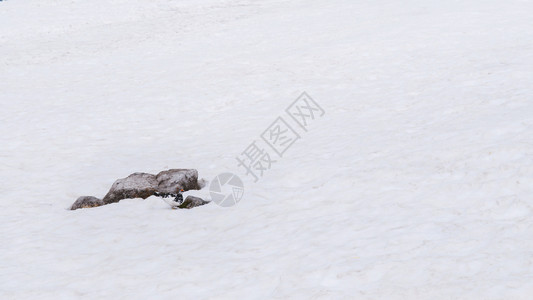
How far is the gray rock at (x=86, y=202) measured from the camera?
314 inches

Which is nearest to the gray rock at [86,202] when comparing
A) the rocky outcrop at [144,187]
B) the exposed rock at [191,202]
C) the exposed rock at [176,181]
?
the rocky outcrop at [144,187]

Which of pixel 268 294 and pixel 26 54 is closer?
pixel 268 294

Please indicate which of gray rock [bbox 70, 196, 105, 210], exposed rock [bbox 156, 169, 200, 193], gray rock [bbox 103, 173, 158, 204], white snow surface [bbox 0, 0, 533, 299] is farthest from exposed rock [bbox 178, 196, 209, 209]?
gray rock [bbox 70, 196, 105, 210]

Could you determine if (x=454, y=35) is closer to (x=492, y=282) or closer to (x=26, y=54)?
(x=492, y=282)

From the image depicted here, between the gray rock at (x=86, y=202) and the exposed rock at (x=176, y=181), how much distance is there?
1044 millimetres

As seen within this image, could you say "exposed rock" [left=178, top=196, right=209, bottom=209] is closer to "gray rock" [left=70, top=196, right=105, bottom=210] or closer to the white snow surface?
the white snow surface

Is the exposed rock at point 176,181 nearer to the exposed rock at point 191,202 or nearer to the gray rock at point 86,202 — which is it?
the exposed rock at point 191,202

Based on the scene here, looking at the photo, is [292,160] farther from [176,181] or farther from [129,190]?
[129,190]

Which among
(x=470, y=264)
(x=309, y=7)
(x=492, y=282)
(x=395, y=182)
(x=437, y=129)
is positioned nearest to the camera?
(x=492, y=282)

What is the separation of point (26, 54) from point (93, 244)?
1660 centimetres

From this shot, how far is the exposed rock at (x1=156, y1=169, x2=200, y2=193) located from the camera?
8055 millimetres

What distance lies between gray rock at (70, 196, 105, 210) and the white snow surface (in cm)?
22

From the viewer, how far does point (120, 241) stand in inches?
261

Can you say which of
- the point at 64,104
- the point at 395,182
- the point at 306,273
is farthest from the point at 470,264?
the point at 64,104
